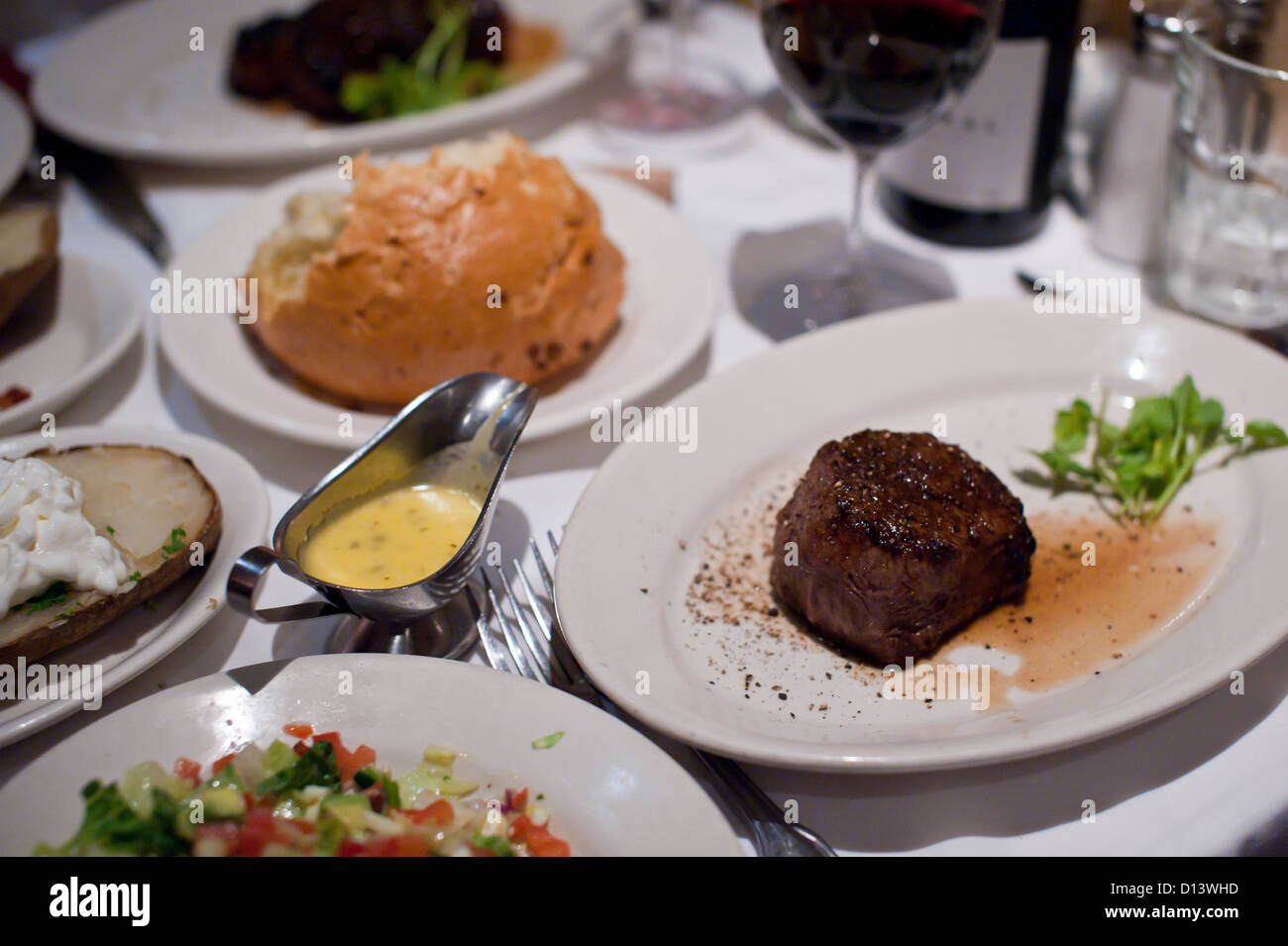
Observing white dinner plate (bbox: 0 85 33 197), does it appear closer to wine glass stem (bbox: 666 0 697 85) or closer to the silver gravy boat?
the silver gravy boat

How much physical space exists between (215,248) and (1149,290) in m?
1.98

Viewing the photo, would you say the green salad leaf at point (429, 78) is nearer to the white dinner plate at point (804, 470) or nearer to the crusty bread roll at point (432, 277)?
the crusty bread roll at point (432, 277)

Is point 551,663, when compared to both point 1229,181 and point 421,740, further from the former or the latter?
point 1229,181

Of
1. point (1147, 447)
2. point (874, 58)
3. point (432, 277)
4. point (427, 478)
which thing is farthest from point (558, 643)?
point (874, 58)

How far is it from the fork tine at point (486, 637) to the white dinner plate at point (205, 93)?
151cm

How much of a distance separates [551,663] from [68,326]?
1402 mm

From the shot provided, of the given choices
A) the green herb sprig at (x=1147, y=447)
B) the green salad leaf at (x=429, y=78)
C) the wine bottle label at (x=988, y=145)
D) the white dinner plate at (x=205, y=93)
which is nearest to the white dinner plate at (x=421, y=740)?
the green herb sprig at (x=1147, y=447)

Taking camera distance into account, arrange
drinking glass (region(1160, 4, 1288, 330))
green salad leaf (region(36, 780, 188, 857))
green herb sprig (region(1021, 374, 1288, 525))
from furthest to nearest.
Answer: drinking glass (region(1160, 4, 1288, 330)) → green herb sprig (region(1021, 374, 1288, 525)) → green salad leaf (region(36, 780, 188, 857))

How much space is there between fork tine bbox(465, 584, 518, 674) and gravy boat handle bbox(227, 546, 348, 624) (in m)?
0.20

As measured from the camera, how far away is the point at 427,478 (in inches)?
58.2

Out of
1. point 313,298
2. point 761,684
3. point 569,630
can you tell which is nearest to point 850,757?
point 761,684

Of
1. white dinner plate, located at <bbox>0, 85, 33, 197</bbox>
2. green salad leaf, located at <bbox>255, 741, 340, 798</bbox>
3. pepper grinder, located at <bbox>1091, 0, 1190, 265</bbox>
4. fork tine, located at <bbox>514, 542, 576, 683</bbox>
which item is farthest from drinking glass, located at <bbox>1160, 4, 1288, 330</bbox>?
white dinner plate, located at <bbox>0, 85, 33, 197</bbox>

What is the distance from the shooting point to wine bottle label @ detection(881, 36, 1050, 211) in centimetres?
195
